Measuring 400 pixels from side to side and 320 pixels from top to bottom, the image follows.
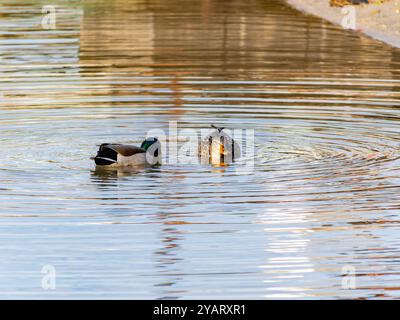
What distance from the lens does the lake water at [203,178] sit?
30.8ft

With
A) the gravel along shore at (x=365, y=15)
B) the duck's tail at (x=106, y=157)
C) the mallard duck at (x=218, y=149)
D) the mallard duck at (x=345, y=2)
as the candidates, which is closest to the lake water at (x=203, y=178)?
the duck's tail at (x=106, y=157)

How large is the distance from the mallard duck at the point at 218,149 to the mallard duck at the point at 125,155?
59 centimetres

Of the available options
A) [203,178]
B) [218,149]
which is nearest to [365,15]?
[218,149]

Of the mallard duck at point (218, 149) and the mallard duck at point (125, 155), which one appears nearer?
the mallard duck at point (125, 155)

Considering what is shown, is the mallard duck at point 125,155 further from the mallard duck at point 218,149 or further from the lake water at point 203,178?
the mallard duck at point 218,149

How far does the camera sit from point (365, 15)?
32.4 meters

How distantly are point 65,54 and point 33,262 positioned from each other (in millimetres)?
15282

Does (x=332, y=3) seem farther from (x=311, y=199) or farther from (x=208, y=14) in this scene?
(x=311, y=199)

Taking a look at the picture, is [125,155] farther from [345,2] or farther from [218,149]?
[345,2]

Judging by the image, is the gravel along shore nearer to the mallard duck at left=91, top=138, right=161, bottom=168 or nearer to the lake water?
the lake water

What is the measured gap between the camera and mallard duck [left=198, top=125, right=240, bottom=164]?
13.8 metres

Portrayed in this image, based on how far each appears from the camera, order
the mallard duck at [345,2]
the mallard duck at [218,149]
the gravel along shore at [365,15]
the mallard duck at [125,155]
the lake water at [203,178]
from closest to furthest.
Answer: the lake water at [203,178]
the mallard duck at [125,155]
the mallard duck at [218,149]
the gravel along shore at [365,15]
the mallard duck at [345,2]

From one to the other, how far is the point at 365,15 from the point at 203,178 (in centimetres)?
2018

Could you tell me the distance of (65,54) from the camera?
24672 mm
